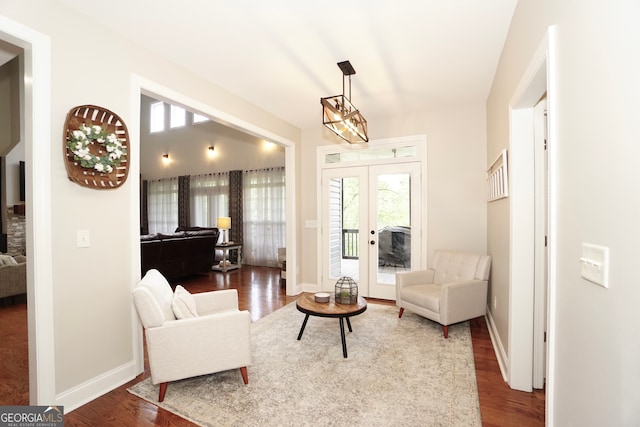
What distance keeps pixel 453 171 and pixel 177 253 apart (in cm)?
489

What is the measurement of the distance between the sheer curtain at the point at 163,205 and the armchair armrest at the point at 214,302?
6.56 m

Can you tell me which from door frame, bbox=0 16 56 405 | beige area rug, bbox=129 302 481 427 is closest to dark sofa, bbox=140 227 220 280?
beige area rug, bbox=129 302 481 427

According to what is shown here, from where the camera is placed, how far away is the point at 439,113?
4.14 meters

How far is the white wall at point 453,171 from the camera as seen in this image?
3.93 meters

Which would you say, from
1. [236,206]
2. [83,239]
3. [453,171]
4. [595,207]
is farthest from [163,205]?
[595,207]

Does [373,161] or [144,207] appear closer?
[373,161]

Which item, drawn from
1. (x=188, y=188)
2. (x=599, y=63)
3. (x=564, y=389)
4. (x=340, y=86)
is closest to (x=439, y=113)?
(x=340, y=86)

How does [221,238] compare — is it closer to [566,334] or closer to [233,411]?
[233,411]

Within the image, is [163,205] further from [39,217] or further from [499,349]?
[499,349]

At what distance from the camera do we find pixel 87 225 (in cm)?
213

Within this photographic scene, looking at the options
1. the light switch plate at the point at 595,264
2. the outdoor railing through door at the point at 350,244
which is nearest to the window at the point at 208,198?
the outdoor railing through door at the point at 350,244

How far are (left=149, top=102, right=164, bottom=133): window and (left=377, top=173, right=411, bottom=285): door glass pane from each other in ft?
24.6

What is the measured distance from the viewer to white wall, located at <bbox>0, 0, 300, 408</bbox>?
1955 mm

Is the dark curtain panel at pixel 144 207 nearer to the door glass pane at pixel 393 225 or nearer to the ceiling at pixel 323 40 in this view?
the ceiling at pixel 323 40
